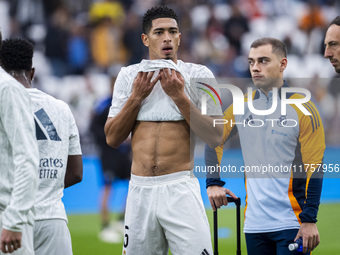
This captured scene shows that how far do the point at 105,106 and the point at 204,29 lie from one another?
744 centimetres

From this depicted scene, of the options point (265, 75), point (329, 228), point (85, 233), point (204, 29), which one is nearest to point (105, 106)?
point (85, 233)

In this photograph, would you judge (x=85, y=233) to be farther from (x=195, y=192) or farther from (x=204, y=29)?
(x=204, y=29)

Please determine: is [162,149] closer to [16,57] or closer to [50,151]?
[50,151]

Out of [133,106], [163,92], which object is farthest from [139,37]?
[133,106]

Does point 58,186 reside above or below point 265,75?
below

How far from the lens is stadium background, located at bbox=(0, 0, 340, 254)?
46.8 ft

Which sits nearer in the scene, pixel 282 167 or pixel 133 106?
pixel 133 106

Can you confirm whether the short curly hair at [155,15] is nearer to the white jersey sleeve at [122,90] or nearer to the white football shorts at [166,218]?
the white jersey sleeve at [122,90]

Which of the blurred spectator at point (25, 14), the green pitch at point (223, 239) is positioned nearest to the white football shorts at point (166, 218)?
the green pitch at point (223, 239)

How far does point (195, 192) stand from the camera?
425 cm

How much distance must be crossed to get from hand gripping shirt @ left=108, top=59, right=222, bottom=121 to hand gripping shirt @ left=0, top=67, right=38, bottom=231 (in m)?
1.17

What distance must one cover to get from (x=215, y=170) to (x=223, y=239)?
3.99 meters

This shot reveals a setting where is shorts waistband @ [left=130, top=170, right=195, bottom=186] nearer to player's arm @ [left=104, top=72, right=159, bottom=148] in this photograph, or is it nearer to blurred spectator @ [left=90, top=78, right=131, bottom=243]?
player's arm @ [left=104, top=72, right=159, bottom=148]

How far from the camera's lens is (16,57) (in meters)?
4.06
